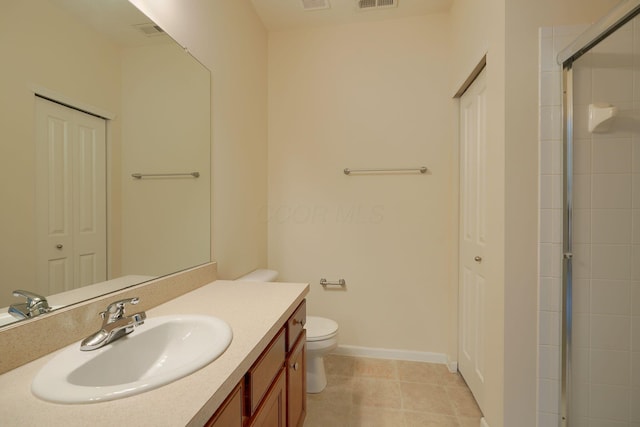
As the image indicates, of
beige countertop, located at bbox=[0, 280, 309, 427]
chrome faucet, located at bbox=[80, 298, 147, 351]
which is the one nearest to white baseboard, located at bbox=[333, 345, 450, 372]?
beige countertop, located at bbox=[0, 280, 309, 427]

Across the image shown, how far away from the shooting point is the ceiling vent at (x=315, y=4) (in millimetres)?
2045

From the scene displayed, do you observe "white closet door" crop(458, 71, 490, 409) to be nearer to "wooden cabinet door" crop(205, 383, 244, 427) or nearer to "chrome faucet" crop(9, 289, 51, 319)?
"wooden cabinet door" crop(205, 383, 244, 427)

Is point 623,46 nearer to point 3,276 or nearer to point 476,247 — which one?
point 476,247

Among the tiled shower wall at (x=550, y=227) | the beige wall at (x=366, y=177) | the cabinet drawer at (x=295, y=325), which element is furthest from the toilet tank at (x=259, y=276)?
the tiled shower wall at (x=550, y=227)

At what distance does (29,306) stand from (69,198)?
1.00 feet

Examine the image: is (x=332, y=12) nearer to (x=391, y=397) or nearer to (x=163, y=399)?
(x=163, y=399)

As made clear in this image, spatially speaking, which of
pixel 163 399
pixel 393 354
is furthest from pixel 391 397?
pixel 163 399

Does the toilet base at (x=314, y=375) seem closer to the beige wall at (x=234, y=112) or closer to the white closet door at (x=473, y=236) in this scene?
the beige wall at (x=234, y=112)

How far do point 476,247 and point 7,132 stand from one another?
6.80 feet

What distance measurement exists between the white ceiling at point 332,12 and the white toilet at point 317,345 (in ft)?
6.52

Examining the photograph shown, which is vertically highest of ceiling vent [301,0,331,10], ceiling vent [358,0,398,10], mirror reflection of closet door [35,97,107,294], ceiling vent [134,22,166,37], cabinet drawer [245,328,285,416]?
ceiling vent [301,0,331,10]

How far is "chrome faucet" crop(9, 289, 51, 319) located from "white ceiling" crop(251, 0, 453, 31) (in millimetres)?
2214

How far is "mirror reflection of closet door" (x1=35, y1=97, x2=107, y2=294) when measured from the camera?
774mm

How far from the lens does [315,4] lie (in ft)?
6.79
